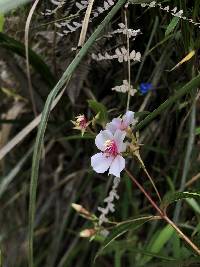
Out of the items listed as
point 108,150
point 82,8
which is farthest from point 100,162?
point 82,8

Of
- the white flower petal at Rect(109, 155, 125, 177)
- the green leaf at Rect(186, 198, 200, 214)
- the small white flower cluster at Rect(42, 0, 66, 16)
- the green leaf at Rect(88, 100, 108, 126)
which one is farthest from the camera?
the green leaf at Rect(186, 198, 200, 214)

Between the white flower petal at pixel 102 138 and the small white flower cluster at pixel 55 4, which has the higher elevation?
the small white flower cluster at pixel 55 4

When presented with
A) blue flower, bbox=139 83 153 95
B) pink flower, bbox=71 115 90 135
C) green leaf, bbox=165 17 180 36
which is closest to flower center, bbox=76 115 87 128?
pink flower, bbox=71 115 90 135

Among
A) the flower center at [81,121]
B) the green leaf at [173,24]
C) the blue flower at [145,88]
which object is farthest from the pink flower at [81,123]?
the blue flower at [145,88]

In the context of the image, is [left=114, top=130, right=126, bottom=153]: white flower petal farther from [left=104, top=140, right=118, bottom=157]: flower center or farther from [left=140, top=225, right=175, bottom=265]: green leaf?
[left=140, top=225, right=175, bottom=265]: green leaf

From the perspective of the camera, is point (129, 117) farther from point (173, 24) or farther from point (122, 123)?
point (173, 24)

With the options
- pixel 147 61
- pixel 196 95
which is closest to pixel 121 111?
pixel 147 61

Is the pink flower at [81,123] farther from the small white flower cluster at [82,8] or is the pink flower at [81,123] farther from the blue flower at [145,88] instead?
the blue flower at [145,88]

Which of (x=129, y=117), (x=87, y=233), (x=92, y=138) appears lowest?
(x=87, y=233)
